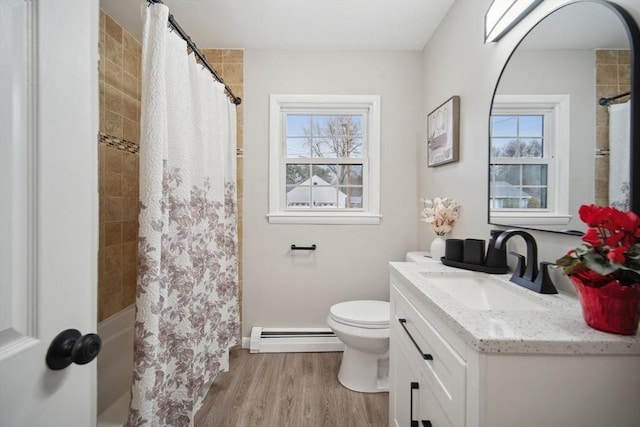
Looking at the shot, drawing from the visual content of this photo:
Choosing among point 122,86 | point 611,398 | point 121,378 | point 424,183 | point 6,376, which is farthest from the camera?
point 424,183

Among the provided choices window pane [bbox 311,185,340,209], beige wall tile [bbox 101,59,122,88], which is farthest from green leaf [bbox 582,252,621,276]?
beige wall tile [bbox 101,59,122,88]

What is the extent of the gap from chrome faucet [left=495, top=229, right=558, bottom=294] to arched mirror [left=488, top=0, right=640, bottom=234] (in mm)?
103

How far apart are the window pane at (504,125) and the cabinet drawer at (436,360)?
2.82ft

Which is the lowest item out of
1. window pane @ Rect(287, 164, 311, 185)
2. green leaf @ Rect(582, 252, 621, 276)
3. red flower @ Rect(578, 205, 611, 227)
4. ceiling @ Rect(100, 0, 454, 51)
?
green leaf @ Rect(582, 252, 621, 276)

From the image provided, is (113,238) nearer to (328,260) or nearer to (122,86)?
(122,86)

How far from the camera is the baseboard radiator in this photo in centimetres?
216

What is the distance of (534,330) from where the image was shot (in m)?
0.65

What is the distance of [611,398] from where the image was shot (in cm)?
61

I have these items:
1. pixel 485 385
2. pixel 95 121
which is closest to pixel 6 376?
pixel 95 121

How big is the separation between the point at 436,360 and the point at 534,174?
0.81 m

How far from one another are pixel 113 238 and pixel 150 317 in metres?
0.95

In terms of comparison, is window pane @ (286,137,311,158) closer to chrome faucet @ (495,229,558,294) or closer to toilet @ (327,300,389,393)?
toilet @ (327,300,389,393)

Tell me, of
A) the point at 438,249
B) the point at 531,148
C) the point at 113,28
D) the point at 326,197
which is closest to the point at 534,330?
the point at 531,148

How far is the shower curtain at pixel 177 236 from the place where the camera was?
1.08 m
